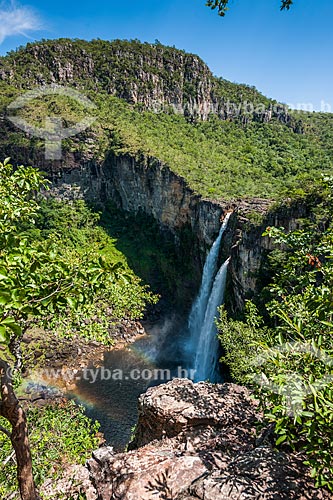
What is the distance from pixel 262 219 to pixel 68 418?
15434 mm

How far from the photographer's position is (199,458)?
240 inches

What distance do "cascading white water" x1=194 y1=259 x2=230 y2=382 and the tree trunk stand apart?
19417mm

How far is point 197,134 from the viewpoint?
2169 inches

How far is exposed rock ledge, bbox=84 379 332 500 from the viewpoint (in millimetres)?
5078

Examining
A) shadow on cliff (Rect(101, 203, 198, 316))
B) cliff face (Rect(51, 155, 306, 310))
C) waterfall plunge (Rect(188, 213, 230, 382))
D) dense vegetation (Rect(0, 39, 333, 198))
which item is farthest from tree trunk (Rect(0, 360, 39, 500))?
shadow on cliff (Rect(101, 203, 198, 316))

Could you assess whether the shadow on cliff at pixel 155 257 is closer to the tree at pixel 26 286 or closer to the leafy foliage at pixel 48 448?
the leafy foliage at pixel 48 448

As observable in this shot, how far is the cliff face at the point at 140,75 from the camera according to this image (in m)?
60.9

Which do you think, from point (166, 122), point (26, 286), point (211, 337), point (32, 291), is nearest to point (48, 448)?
point (32, 291)

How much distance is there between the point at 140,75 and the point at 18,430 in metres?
67.7

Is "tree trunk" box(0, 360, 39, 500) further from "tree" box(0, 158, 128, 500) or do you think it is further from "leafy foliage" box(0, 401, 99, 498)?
"leafy foliage" box(0, 401, 99, 498)

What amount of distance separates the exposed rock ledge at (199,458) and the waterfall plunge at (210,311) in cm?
1407

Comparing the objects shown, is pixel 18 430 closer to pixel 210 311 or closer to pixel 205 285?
pixel 210 311

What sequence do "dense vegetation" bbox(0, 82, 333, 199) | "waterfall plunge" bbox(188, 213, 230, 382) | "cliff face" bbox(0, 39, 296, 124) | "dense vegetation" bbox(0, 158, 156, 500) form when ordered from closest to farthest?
"dense vegetation" bbox(0, 158, 156, 500), "waterfall plunge" bbox(188, 213, 230, 382), "dense vegetation" bbox(0, 82, 333, 199), "cliff face" bbox(0, 39, 296, 124)

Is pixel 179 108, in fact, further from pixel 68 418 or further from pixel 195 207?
pixel 68 418
